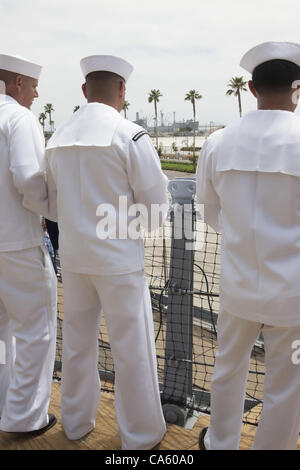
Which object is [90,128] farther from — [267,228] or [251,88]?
[267,228]

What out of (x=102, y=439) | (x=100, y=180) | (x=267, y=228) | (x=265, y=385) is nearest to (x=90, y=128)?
(x=100, y=180)

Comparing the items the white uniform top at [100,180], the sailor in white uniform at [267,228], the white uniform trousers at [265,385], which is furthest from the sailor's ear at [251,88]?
the white uniform trousers at [265,385]

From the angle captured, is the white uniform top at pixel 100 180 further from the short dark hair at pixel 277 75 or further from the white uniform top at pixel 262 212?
the short dark hair at pixel 277 75

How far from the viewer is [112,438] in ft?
7.33

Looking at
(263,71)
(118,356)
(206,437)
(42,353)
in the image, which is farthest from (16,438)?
(263,71)

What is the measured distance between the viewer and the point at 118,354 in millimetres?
2027

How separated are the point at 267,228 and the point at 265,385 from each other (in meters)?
0.63

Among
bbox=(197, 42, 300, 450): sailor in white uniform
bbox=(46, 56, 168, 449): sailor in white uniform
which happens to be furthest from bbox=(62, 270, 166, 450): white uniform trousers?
bbox=(197, 42, 300, 450): sailor in white uniform

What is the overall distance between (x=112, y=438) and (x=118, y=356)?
0.50 meters

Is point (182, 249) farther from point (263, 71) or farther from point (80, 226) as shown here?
point (263, 71)

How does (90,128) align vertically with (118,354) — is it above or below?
above

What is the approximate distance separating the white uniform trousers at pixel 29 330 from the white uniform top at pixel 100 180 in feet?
0.93

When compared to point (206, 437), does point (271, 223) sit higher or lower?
higher

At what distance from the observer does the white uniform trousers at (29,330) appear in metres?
2.15
